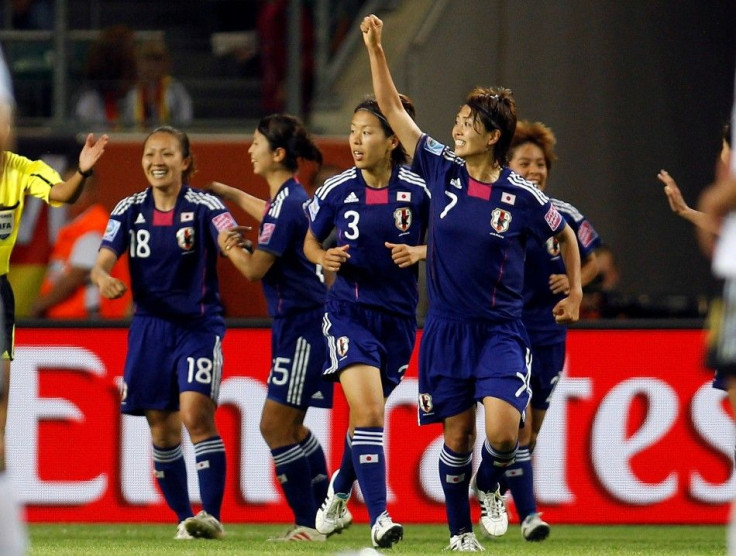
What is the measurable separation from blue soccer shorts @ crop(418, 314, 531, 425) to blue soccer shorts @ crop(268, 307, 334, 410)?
3.55ft

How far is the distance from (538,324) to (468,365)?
5.13 feet

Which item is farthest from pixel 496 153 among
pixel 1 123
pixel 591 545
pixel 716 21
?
pixel 716 21

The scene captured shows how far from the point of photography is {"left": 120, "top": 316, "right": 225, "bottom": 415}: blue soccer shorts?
26.7 ft

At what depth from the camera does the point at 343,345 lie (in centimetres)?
730

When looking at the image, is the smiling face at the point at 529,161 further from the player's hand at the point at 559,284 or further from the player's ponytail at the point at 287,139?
the player's ponytail at the point at 287,139

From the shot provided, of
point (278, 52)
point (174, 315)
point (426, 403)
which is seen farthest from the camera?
point (278, 52)

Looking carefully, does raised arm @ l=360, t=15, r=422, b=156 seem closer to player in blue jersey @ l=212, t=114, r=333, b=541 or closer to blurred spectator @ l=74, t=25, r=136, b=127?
player in blue jersey @ l=212, t=114, r=333, b=541

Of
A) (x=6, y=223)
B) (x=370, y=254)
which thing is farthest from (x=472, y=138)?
(x=6, y=223)

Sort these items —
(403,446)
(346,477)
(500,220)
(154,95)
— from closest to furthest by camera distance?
(500,220), (346,477), (403,446), (154,95)

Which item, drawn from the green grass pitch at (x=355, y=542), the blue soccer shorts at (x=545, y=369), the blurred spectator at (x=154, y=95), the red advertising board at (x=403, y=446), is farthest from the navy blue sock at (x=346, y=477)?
the blurred spectator at (x=154, y=95)

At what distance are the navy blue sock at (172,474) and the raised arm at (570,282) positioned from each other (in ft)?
7.35

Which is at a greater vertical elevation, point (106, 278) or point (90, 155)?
point (90, 155)

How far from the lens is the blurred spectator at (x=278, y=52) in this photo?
501 inches

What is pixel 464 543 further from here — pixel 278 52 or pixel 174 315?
pixel 278 52
